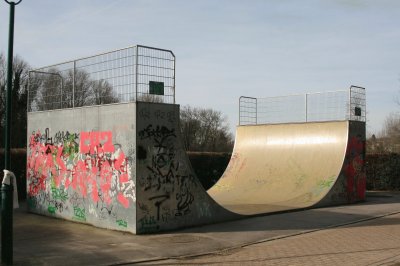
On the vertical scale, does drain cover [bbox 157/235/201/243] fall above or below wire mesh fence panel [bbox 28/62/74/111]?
below

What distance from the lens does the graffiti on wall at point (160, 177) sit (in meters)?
10.8

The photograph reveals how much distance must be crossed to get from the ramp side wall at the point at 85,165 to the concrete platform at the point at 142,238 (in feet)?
1.30

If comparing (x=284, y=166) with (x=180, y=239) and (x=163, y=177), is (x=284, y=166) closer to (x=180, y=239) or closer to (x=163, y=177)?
(x=163, y=177)

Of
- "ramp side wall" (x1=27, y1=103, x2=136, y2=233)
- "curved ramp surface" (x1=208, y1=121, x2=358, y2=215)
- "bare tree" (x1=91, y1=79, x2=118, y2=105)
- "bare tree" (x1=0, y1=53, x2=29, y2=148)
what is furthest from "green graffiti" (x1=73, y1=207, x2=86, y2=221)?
"bare tree" (x1=0, y1=53, x2=29, y2=148)

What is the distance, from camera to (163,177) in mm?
11117

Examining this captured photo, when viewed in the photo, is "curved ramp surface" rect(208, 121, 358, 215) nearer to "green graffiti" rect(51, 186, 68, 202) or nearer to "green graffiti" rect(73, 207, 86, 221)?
"green graffiti" rect(73, 207, 86, 221)

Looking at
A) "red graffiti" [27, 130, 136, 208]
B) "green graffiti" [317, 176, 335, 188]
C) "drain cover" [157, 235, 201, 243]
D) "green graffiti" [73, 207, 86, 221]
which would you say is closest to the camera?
"drain cover" [157, 235, 201, 243]

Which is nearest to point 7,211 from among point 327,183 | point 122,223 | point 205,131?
point 122,223

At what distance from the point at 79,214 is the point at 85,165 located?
1.27 m

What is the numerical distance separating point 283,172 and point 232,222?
702cm

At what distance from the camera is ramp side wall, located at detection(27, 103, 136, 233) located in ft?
35.9

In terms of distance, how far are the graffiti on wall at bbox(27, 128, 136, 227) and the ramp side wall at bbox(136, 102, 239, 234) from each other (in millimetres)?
387

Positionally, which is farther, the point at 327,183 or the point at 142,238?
the point at 327,183

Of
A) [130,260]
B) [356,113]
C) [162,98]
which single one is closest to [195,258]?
[130,260]
